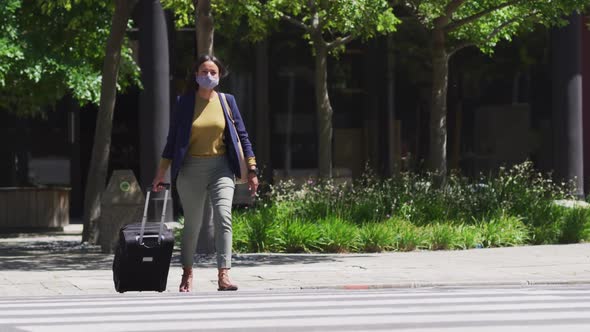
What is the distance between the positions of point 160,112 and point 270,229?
6916mm

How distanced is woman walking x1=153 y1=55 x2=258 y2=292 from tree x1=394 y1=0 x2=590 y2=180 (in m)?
8.63

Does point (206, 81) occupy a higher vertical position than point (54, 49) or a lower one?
lower

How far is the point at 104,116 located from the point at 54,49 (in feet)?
5.86

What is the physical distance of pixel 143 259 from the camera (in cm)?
1012

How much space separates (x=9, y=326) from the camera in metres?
8.10

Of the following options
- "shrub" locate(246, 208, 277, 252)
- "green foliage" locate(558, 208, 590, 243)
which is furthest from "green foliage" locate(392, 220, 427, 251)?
"green foliage" locate(558, 208, 590, 243)

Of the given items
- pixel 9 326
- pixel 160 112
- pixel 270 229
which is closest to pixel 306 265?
pixel 270 229

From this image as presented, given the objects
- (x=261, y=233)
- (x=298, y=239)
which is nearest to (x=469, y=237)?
(x=298, y=239)

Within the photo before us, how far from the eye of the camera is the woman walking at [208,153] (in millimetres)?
10352

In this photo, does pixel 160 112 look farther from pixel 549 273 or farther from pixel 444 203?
pixel 549 273

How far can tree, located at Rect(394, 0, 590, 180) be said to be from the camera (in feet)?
61.4

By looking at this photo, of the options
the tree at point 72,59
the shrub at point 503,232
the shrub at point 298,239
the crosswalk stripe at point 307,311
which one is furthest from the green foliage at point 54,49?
the crosswalk stripe at point 307,311

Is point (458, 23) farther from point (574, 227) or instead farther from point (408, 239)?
point (408, 239)

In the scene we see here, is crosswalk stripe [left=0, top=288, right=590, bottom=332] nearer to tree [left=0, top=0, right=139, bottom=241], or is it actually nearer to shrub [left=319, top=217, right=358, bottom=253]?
shrub [left=319, top=217, right=358, bottom=253]
